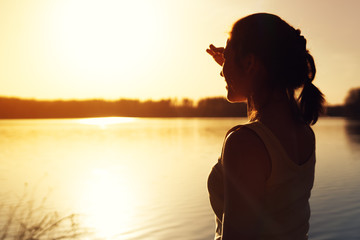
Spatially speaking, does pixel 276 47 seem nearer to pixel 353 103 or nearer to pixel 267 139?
pixel 267 139

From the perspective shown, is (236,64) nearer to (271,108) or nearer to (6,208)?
(271,108)

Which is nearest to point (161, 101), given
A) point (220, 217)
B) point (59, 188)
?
point (59, 188)

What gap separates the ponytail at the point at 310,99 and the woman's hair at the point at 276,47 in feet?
0.11

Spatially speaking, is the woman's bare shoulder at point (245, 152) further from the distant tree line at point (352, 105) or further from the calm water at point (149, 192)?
the distant tree line at point (352, 105)

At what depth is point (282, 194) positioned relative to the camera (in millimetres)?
1367

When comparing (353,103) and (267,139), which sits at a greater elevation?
(353,103)

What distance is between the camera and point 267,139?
1.27 m

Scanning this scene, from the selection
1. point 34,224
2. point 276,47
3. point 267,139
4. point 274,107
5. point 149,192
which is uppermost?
point 276,47

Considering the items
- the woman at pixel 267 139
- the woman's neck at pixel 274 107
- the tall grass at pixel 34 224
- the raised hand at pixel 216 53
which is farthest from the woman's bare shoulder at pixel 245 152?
the tall grass at pixel 34 224

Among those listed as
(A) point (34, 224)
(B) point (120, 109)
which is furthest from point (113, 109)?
(A) point (34, 224)

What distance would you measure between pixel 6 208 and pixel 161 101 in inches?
4899

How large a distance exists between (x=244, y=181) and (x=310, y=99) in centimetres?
58

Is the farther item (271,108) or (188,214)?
(188,214)

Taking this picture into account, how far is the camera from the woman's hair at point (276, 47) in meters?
1.37
